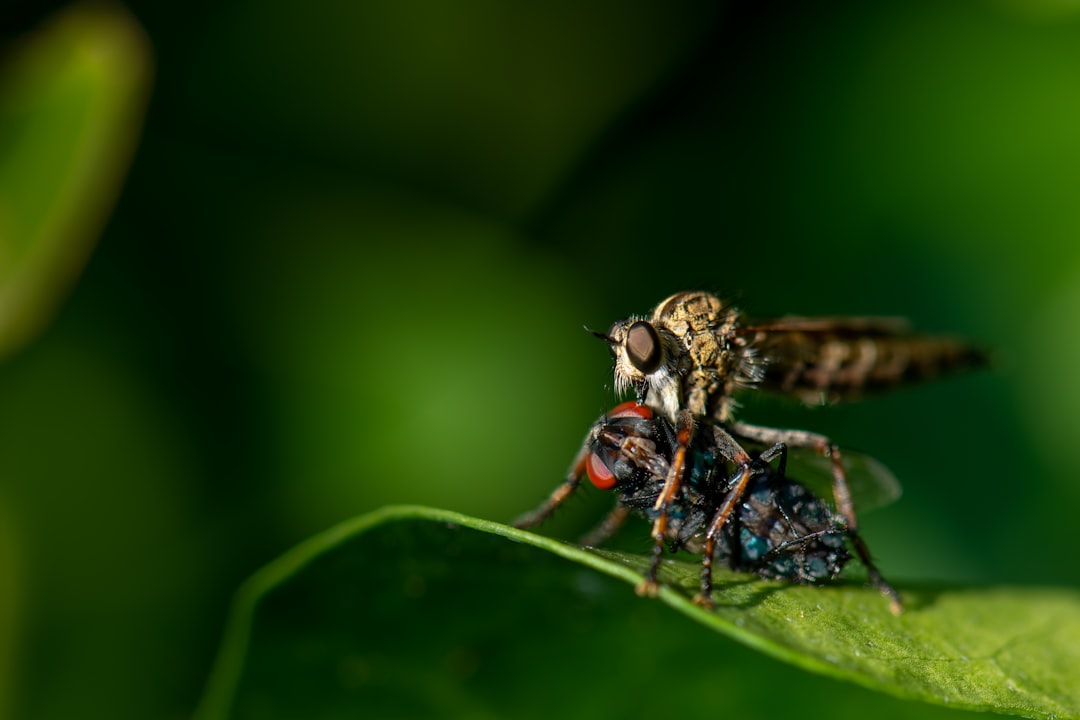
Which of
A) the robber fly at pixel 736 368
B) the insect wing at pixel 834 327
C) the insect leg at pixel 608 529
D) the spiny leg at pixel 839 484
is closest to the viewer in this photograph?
the spiny leg at pixel 839 484

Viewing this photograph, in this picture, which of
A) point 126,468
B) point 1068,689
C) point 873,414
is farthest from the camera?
point 873,414

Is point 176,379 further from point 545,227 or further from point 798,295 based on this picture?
point 798,295

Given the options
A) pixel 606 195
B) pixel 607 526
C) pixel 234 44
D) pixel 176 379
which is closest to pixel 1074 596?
pixel 607 526

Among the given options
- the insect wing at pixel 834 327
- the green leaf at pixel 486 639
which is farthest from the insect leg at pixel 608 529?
the green leaf at pixel 486 639

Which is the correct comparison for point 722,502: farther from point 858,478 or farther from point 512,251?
point 512,251

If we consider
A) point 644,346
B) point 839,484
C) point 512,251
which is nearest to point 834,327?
point 839,484

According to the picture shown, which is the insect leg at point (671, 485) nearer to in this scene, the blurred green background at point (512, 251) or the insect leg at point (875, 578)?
the insect leg at point (875, 578)
